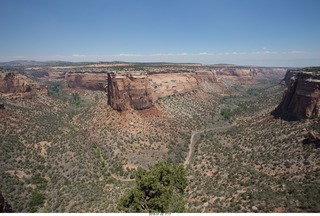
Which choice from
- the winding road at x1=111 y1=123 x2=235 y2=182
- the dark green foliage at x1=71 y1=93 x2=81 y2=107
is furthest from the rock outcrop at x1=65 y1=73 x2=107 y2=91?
the winding road at x1=111 y1=123 x2=235 y2=182

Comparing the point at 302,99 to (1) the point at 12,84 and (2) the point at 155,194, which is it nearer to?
(2) the point at 155,194

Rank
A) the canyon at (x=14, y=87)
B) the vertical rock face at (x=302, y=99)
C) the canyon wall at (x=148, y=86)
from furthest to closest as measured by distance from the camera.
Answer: the canyon at (x=14, y=87)
the canyon wall at (x=148, y=86)
the vertical rock face at (x=302, y=99)

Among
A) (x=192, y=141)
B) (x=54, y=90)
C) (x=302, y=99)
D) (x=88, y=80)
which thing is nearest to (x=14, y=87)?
(x=88, y=80)

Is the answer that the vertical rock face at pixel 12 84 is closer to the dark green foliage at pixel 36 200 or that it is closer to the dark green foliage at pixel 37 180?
the dark green foliage at pixel 37 180

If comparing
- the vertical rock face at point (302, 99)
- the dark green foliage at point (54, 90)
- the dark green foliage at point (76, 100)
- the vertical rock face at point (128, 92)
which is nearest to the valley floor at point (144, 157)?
the vertical rock face at point (128, 92)

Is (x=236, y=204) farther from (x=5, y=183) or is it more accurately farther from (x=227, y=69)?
(x=227, y=69)

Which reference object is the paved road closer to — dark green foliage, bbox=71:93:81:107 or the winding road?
the winding road
